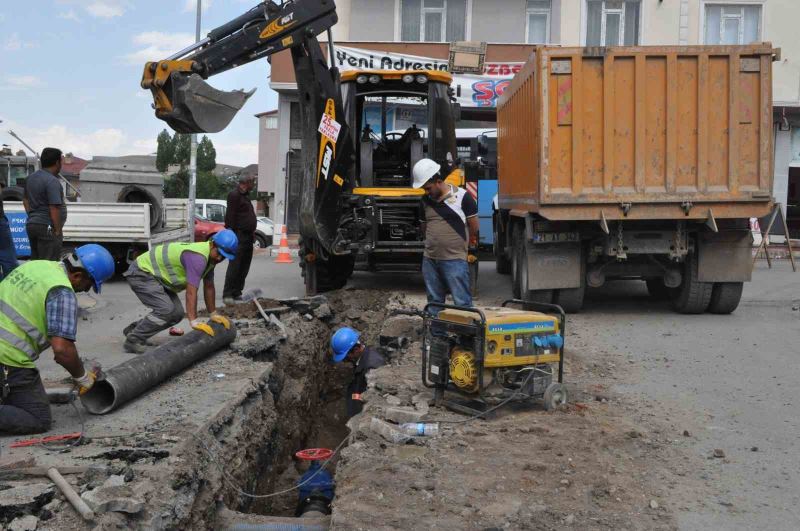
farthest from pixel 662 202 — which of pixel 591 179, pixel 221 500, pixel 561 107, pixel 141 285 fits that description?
pixel 221 500

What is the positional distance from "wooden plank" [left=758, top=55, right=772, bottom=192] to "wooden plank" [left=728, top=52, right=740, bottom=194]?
0.90 ft

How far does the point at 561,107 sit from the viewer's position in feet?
31.6

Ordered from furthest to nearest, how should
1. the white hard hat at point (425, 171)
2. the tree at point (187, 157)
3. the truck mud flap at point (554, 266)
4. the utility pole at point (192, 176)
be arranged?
1. the tree at point (187, 157)
2. the utility pole at point (192, 176)
3. the truck mud flap at point (554, 266)
4. the white hard hat at point (425, 171)

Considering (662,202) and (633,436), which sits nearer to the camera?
(633,436)

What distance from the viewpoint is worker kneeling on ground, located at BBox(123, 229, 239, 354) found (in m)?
7.81

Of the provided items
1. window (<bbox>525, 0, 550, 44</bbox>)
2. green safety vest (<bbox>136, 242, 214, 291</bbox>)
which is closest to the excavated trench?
green safety vest (<bbox>136, 242, 214, 291</bbox>)

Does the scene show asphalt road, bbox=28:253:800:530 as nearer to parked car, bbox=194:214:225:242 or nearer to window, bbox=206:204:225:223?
parked car, bbox=194:214:225:242

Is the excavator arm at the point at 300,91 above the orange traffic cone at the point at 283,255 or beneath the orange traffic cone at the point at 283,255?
above

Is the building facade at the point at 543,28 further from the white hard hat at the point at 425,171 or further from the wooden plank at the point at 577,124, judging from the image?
the white hard hat at the point at 425,171

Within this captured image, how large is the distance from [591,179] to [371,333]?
3.21 metres

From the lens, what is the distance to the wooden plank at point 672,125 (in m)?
9.61

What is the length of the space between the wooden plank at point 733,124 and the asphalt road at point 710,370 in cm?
177

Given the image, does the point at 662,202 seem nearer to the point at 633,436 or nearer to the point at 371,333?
the point at 371,333

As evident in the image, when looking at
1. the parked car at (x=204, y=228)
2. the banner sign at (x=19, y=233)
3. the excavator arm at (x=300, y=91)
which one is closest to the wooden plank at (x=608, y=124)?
the excavator arm at (x=300, y=91)
